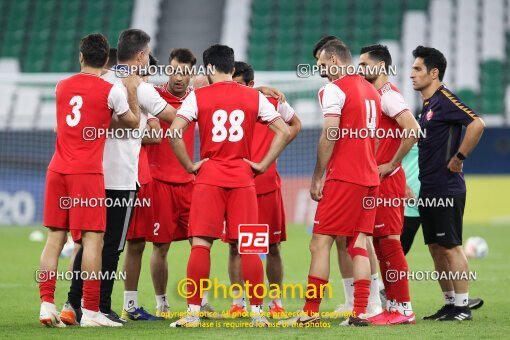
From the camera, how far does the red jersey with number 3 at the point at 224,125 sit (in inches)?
294

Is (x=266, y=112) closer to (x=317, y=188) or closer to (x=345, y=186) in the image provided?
(x=317, y=188)

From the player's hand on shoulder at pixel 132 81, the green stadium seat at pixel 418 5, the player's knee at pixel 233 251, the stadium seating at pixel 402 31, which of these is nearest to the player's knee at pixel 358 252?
the player's knee at pixel 233 251

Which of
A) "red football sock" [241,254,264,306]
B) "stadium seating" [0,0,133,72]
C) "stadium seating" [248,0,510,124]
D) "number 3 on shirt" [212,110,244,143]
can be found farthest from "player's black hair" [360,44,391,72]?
"stadium seating" [0,0,133,72]

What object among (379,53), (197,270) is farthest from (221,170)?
(379,53)

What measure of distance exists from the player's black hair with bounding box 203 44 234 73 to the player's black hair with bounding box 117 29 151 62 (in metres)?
0.65

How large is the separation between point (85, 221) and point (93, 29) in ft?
70.2

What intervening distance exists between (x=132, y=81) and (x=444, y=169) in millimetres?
2961

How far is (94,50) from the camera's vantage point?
7.53 meters

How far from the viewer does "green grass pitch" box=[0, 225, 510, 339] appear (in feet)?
23.3

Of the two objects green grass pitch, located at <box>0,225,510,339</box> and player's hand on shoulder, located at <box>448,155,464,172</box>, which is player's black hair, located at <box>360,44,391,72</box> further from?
green grass pitch, located at <box>0,225,510,339</box>

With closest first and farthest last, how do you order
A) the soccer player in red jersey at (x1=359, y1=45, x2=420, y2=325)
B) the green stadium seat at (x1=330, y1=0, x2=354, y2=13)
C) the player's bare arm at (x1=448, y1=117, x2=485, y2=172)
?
the soccer player in red jersey at (x1=359, y1=45, x2=420, y2=325)
the player's bare arm at (x1=448, y1=117, x2=485, y2=172)
the green stadium seat at (x1=330, y1=0, x2=354, y2=13)

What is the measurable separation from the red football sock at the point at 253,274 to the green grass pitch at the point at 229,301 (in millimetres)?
312

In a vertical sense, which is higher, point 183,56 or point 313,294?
point 183,56

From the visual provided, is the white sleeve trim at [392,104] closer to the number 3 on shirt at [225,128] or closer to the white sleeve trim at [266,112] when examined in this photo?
the white sleeve trim at [266,112]
